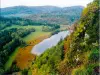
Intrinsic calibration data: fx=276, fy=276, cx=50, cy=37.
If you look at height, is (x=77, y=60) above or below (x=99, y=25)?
below

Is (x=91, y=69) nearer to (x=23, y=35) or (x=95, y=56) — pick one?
(x=95, y=56)

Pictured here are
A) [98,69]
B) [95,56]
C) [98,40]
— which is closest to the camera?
[98,69]

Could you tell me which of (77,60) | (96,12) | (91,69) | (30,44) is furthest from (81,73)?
(30,44)

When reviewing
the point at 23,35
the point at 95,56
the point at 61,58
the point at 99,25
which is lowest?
the point at 23,35

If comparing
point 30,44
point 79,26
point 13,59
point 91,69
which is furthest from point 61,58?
point 30,44

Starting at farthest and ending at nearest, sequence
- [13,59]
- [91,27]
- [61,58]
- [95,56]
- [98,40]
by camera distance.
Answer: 1. [13,59]
2. [61,58]
3. [91,27]
4. [98,40]
5. [95,56]

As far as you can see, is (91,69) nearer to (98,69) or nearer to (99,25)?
(98,69)

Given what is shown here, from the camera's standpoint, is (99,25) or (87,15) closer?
(99,25)
